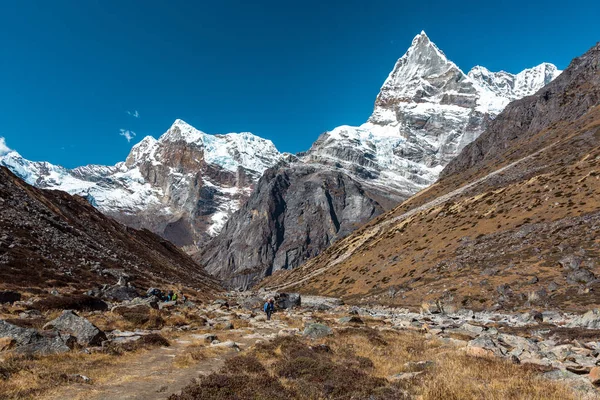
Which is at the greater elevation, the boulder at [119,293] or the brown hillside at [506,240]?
the brown hillside at [506,240]

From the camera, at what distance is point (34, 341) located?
14.1 metres

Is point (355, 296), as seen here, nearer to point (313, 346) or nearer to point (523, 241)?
point (523, 241)

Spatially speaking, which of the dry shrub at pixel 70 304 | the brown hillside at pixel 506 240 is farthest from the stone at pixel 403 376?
the brown hillside at pixel 506 240

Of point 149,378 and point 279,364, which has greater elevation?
point 279,364

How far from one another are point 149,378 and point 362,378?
782 cm

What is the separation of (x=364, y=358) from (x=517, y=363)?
20.9ft

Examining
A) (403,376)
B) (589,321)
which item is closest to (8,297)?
(403,376)

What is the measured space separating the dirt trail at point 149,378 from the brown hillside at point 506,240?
35.9 metres

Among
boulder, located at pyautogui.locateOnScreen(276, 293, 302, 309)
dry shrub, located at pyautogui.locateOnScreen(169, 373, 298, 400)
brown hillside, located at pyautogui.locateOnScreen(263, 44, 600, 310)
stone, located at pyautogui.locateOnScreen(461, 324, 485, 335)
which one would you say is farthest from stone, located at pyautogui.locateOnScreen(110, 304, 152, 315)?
brown hillside, located at pyautogui.locateOnScreen(263, 44, 600, 310)

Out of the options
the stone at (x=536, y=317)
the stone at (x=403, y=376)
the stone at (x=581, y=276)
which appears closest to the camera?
the stone at (x=403, y=376)

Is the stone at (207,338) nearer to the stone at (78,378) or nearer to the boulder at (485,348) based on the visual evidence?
the stone at (78,378)

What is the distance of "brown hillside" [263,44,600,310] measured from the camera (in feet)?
132

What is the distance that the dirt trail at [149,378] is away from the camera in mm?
10383

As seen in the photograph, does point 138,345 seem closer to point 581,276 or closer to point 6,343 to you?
point 6,343
